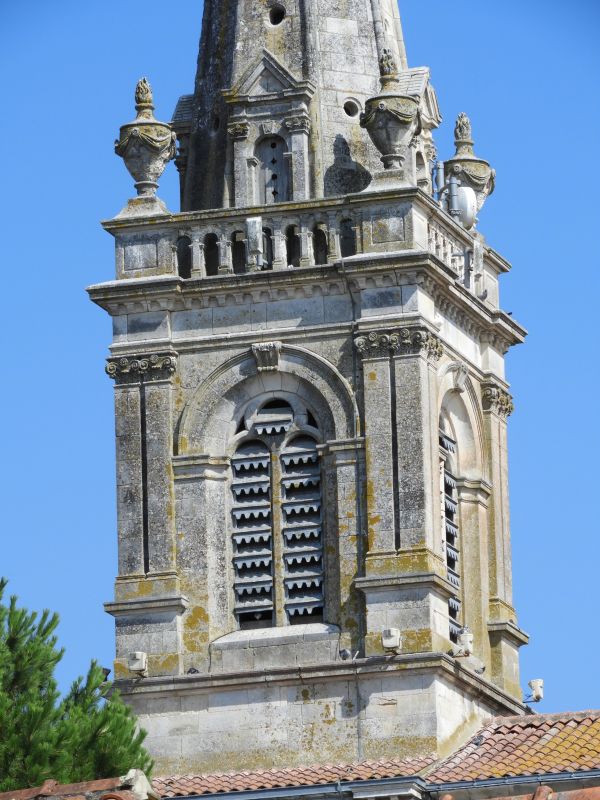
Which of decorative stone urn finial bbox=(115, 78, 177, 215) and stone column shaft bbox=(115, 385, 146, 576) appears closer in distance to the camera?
stone column shaft bbox=(115, 385, 146, 576)

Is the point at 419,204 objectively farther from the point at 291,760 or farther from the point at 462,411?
the point at 291,760

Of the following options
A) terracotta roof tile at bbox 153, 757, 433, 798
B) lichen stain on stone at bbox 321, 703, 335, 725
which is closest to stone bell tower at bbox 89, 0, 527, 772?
lichen stain on stone at bbox 321, 703, 335, 725

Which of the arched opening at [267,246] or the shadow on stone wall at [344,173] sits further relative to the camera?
the shadow on stone wall at [344,173]

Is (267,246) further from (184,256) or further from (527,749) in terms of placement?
(527,749)

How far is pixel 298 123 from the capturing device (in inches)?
2208

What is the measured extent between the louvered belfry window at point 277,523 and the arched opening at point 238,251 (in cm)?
212

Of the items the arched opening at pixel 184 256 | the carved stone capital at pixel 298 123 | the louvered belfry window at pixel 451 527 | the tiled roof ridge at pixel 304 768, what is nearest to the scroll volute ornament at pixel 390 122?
the carved stone capital at pixel 298 123

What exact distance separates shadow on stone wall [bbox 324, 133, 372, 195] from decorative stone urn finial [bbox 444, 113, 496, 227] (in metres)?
2.37

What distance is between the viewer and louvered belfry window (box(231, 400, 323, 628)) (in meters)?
53.9

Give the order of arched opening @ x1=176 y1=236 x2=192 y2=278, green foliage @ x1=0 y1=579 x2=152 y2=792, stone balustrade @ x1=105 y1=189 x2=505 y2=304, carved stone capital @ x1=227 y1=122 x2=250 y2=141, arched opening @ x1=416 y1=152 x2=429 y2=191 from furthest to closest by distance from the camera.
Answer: arched opening @ x1=416 y1=152 x2=429 y2=191 → carved stone capital @ x1=227 y1=122 x2=250 y2=141 → arched opening @ x1=176 y1=236 x2=192 y2=278 → stone balustrade @ x1=105 y1=189 x2=505 y2=304 → green foliage @ x1=0 y1=579 x2=152 y2=792

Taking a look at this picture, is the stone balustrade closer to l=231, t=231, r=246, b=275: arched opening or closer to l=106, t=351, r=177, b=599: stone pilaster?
l=231, t=231, r=246, b=275: arched opening

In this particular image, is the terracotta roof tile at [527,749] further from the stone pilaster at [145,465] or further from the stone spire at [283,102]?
the stone spire at [283,102]

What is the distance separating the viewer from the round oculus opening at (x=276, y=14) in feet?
187

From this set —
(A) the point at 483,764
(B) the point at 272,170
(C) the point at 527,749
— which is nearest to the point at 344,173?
(B) the point at 272,170
